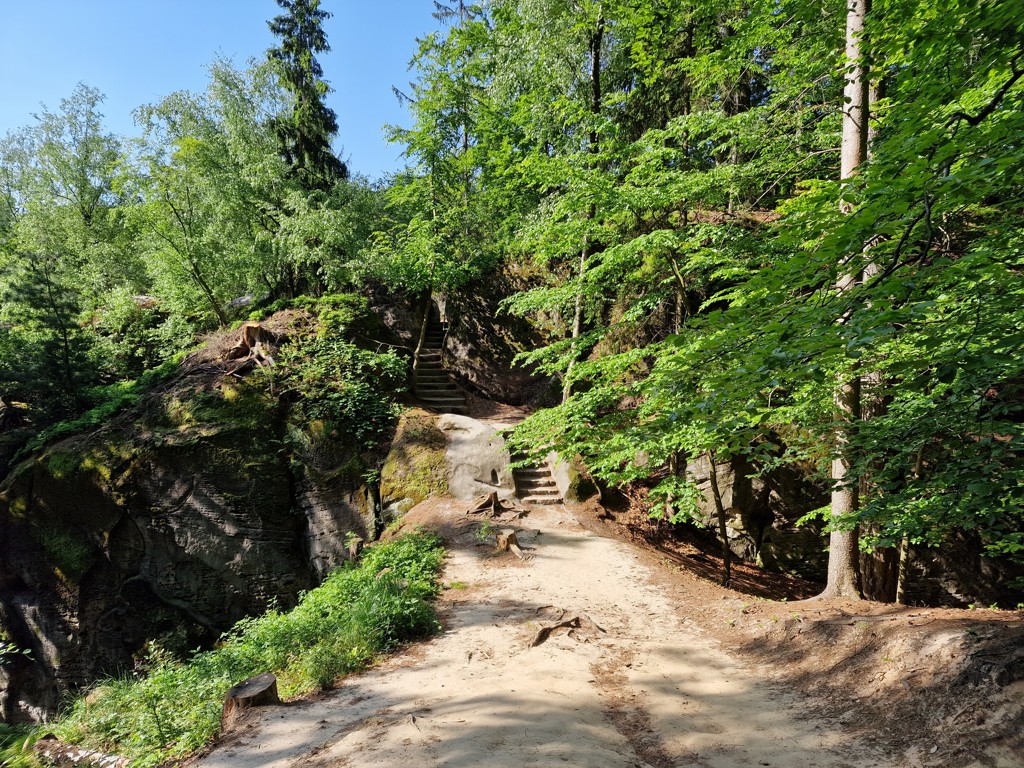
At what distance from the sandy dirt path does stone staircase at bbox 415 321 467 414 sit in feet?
27.2

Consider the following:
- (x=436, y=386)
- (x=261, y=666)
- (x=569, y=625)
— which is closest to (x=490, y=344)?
(x=436, y=386)

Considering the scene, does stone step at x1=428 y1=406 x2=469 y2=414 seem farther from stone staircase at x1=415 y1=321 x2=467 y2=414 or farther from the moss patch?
the moss patch

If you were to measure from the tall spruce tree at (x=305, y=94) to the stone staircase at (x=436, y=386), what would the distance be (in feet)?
21.5

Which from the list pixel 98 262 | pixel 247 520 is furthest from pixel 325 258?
pixel 98 262

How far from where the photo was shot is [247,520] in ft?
34.8

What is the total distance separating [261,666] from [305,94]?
17121 mm

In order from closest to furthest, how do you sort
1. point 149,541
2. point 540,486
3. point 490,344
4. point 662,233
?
point 662,233
point 149,541
point 540,486
point 490,344

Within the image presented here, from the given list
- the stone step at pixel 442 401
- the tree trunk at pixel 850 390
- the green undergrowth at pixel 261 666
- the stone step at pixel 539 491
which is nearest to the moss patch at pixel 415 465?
the stone step at pixel 539 491

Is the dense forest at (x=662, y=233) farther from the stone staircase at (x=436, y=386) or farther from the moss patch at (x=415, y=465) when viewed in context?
the stone staircase at (x=436, y=386)

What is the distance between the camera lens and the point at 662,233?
775 cm

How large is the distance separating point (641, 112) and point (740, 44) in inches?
428

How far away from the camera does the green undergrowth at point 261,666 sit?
13.4ft

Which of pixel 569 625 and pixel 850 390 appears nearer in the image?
pixel 569 625

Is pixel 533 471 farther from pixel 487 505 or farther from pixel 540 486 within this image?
pixel 487 505
